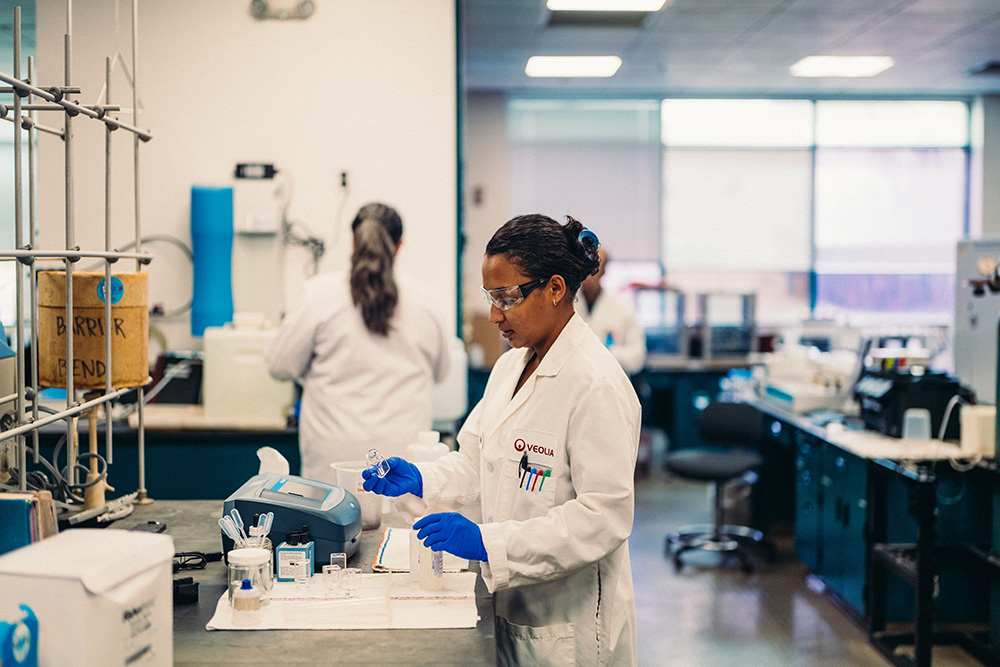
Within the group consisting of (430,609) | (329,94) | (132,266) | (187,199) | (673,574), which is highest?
(329,94)

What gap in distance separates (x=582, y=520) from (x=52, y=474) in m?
1.25

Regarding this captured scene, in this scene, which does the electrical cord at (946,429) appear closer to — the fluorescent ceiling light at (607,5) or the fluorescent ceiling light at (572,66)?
the fluorescent ceiling light at (607,5)

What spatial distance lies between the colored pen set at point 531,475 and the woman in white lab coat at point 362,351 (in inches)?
46.4

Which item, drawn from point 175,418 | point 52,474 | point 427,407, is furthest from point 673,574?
point 52,474

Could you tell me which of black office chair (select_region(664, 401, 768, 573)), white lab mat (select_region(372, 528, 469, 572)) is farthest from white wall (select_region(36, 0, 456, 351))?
white lab mat (select_region(372, 528, 469, 572))

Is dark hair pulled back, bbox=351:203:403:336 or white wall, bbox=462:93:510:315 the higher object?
white wall, bbox=462:93:510:315

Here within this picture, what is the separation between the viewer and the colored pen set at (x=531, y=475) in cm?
153

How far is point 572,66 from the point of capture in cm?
643

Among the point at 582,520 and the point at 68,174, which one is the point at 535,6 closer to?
the point at 68,174

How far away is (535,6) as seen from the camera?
4.88 meters

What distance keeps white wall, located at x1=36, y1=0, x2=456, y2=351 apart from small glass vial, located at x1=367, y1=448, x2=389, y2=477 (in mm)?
2128

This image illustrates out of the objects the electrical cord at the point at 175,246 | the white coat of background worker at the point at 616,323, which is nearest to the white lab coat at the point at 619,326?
the white coat of background worker at the point at 616,323

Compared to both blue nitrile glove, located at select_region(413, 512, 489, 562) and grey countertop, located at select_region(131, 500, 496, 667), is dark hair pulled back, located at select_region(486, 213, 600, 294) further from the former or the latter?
grey countertop, located at select_region(131, 500, 496, 667)

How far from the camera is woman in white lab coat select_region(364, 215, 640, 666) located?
144cm
